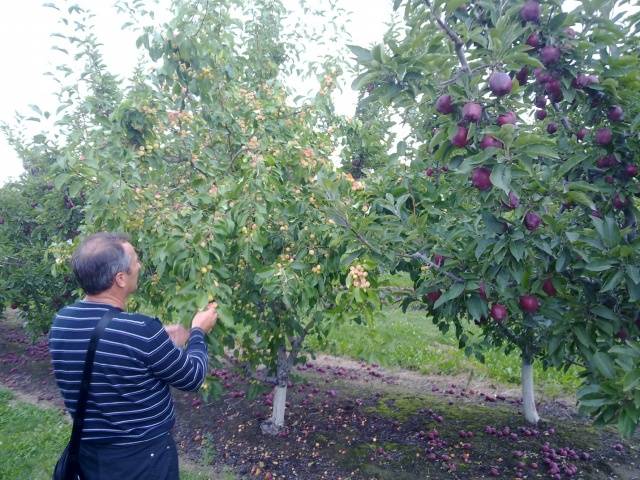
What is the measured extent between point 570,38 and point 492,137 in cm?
70

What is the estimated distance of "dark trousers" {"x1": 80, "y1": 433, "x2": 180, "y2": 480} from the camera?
1.95 meters

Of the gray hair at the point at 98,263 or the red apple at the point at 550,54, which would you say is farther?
the red apple at the point at 550,54

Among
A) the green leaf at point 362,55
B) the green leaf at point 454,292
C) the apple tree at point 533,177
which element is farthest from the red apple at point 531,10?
the green leaf at point 454,292

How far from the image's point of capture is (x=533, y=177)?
2070mm

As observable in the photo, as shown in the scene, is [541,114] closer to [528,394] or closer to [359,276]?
[359,276]

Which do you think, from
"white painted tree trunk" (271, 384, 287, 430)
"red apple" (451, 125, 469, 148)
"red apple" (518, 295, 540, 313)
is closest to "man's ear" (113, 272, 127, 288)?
"red apple" (451, 125, 469, 148)

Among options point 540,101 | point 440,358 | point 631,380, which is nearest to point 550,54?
point 540,101

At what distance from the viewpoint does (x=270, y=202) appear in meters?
2.87

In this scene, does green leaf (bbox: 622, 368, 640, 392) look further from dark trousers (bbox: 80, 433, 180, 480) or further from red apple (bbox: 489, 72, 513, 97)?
dark trousers (bbox: 80, 433, 180, 480)

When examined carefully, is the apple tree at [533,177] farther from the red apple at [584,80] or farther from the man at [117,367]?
the man at [117,367]

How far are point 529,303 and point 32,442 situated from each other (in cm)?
419

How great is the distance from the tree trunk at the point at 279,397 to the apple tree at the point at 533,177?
1864 mm

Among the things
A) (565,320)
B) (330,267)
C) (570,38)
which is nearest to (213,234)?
(330,267)

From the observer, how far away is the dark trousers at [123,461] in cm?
195
